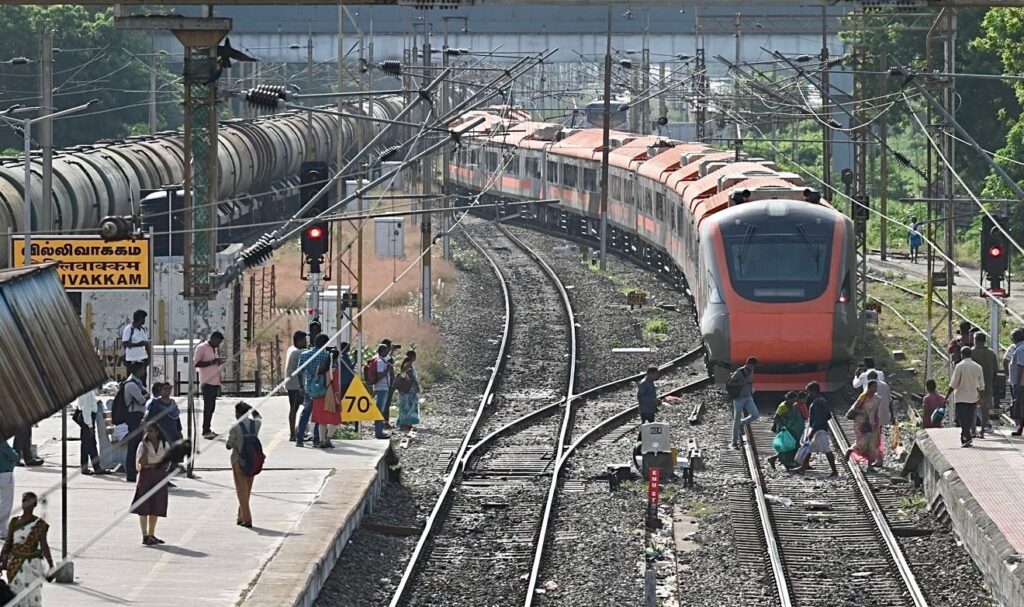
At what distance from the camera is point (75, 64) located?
69.9 meters

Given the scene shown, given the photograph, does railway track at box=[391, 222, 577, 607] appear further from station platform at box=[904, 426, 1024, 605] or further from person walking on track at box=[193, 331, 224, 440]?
station platform at box=[904, 426, 1024, 605]

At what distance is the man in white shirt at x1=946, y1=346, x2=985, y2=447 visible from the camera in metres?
20.1

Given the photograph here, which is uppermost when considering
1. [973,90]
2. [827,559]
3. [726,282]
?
[973,90]

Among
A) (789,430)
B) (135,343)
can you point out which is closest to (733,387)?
(789,430)

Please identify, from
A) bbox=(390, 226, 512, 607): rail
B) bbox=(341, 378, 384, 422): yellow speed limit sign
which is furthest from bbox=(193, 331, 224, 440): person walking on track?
bbox=(390, 226, 512, 607): rail

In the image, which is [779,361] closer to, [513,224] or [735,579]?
[735,579]

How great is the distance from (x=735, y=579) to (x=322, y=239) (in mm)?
8149

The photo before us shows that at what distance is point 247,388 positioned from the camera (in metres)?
28.1

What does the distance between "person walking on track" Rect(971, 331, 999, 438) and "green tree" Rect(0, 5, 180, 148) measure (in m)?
48.4

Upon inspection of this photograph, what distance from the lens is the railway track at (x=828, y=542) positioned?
15.9 m

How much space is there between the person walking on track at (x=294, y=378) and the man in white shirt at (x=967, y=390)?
732 cm

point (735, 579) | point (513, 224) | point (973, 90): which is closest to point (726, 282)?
point (735, 579)

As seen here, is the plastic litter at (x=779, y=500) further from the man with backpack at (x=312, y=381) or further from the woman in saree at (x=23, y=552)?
the woman in saree at (x=23, y=552)

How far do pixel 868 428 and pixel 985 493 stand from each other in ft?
12.8
